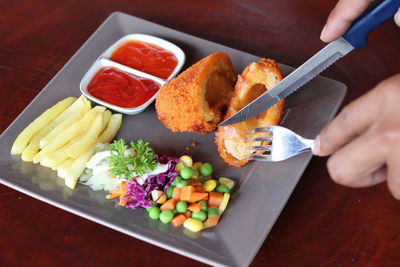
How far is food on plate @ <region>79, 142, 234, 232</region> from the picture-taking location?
12.1 feet

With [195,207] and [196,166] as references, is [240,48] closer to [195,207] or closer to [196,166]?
[196,166]

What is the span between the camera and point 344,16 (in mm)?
3615

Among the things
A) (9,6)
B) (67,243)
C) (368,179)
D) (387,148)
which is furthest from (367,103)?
(9,6)

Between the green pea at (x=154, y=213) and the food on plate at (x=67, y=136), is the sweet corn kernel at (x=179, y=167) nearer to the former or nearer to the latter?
the green pea at (x=154, y=213)

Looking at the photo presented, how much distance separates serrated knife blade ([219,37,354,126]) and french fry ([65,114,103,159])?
115 cm

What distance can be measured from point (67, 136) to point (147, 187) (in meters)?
0.90

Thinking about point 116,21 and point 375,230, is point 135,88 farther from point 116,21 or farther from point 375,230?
point 375,230

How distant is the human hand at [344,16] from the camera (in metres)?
3.54

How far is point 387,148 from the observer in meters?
2.26

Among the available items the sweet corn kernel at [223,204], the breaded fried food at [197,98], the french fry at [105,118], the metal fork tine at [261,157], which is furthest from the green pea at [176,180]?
the french fry at [105,118]

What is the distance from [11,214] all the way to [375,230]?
310cm

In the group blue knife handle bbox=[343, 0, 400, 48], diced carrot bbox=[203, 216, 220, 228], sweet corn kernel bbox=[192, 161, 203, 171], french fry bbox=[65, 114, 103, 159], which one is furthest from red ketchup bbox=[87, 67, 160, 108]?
blue knife handle bbox=[343, 0, 400, 48]

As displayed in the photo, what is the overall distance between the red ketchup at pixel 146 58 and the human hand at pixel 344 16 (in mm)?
1736

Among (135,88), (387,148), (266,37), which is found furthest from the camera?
(266,37)
